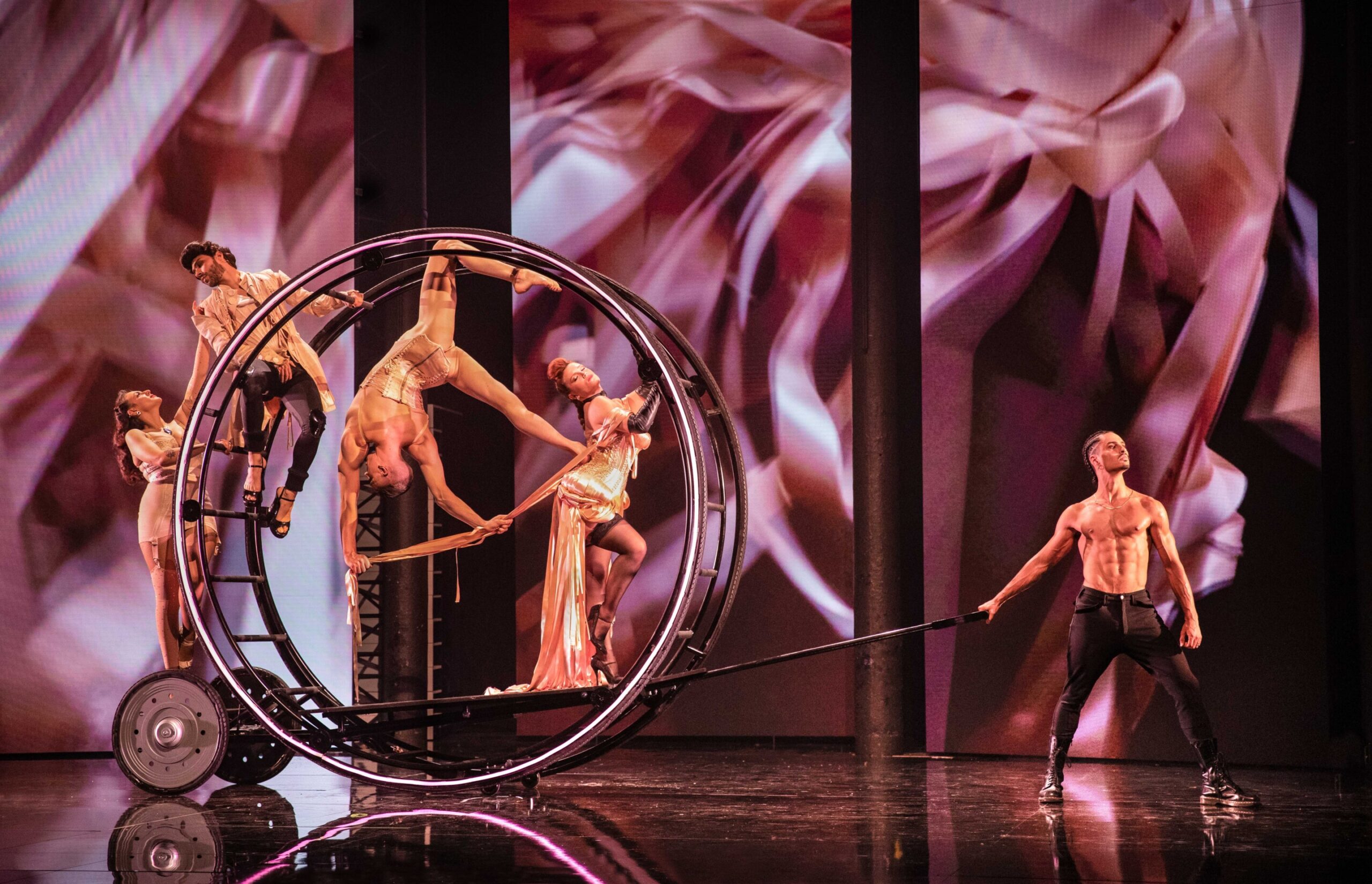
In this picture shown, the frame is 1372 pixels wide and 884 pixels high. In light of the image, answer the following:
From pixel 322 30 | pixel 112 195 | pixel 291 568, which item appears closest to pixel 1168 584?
pixel 291 568

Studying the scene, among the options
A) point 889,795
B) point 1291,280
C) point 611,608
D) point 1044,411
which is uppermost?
point 1291,280

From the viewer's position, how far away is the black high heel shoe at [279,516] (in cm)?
658

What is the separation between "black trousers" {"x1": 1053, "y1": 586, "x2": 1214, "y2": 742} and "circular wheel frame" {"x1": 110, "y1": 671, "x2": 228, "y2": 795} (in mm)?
4220

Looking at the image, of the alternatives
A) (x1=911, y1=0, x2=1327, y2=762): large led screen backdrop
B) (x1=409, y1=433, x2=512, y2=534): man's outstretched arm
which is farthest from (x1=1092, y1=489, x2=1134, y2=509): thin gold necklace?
(x1=409, y1=433, x2=512, y2=534): man's outstretched arm

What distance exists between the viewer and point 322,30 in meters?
8.13

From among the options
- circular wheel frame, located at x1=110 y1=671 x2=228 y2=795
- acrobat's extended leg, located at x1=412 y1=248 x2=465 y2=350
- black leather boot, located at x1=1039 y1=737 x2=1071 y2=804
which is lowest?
black leather boot, located at x1=1039 y1=737 x2=1071 y2=804

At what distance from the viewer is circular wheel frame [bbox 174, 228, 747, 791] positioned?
5422 millimetres

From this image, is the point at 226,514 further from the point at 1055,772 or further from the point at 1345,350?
the point at 1345,350

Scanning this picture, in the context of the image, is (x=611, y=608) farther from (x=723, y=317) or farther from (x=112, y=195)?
(x=112, y=195)

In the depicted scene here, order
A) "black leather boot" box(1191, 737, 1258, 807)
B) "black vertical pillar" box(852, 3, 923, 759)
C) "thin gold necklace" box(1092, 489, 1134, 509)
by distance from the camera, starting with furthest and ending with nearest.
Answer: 1. "black vertical pillar" box(852, 3, 923, 759)
2. "thin gold necklace" box(1092, 489, 1134, 509)
3. "black leather boot" box(1191, 737, 1258, 807)

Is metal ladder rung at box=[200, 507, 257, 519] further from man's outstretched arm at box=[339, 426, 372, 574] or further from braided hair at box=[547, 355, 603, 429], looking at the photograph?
braided hair at box=[547, 355, 603, 429]

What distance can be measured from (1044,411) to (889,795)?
264 centimetres

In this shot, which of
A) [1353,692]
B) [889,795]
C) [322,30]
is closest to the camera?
[889,795]

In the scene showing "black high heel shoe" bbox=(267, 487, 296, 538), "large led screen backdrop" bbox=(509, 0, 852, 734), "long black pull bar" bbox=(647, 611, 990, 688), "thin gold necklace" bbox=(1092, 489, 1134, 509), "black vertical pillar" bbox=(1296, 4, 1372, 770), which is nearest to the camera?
"long black pull bar" bbox=(647, 611, 990, 688)
